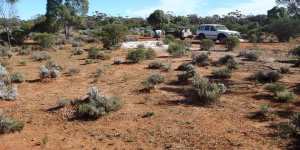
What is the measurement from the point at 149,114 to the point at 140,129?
1.08 meters

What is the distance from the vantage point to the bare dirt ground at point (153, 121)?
9453 millimetres

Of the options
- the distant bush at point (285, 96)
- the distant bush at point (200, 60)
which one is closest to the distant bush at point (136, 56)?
the distant bush at point (200, 60)

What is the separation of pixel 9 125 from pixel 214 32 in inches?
1085

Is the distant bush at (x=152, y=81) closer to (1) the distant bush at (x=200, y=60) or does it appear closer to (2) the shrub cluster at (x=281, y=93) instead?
(2) the shrub cluster at (x=281, y=93)

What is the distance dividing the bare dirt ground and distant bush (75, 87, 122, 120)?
0.22 meters

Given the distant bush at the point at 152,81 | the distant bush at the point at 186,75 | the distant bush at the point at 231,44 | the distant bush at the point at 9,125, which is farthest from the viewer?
the distant bush at the point at 231,44

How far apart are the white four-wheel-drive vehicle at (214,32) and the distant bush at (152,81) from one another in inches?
820

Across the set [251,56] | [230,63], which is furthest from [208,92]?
[251,56]

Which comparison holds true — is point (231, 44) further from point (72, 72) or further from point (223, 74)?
point (72, 72)

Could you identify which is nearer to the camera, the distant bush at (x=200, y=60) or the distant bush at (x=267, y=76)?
the distant bush at (x=267, y=76)

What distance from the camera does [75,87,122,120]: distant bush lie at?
1143cm

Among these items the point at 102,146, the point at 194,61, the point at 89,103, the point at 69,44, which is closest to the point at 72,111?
the point at 89,103

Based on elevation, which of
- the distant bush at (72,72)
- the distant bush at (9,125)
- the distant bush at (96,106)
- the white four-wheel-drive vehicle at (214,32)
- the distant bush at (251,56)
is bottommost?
the distant bush at (9,125)

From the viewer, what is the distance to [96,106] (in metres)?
11.8
